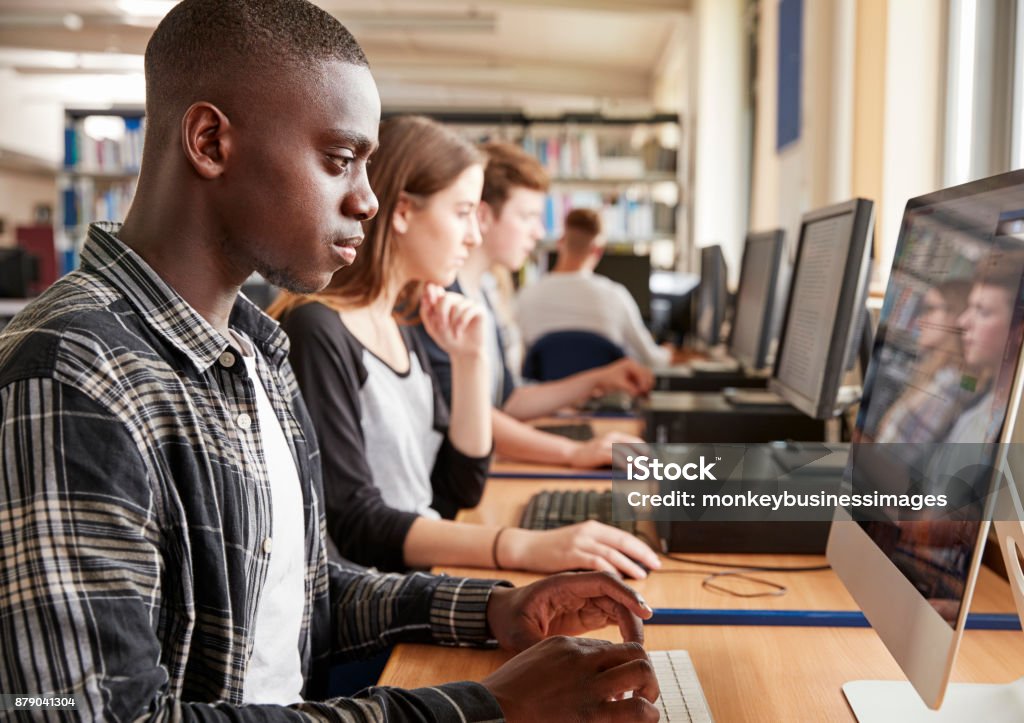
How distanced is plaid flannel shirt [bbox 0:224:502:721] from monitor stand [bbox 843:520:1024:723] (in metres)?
0.38

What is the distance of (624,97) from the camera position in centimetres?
1158

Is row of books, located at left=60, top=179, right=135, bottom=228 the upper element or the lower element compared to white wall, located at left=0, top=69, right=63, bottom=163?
lower

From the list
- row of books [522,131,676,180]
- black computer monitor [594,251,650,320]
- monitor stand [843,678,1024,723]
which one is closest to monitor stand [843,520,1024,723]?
monitor stand [843,678,1024,723]

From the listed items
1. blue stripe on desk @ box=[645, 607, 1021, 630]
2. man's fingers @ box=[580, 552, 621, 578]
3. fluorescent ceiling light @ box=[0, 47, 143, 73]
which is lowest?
blue stripe on desk @ box=[645, 607, 1021, 630]

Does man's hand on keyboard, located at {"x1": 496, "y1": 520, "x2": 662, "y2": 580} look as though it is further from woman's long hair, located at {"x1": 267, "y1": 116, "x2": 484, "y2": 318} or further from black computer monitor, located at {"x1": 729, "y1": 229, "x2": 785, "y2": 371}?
black computer monitor, located at {"x1": 729, "y1": 229, "x2": 785, "y2": 371}

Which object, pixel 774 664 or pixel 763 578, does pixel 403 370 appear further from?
pixel 774 664

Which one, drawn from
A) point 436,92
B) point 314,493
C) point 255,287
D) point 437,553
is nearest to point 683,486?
point 437,553

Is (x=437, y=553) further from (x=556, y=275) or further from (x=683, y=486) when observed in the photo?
(x=556, y=275)

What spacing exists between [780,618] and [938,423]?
0.44 meters

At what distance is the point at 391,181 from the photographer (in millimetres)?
1816

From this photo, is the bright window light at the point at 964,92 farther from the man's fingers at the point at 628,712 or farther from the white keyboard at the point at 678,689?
the man's fingers at the point at 628,712

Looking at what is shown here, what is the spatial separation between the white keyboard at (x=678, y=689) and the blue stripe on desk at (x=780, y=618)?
0.12m

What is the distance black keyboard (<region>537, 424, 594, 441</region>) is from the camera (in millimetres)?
2518

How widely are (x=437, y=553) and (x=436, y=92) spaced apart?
11.6 m
